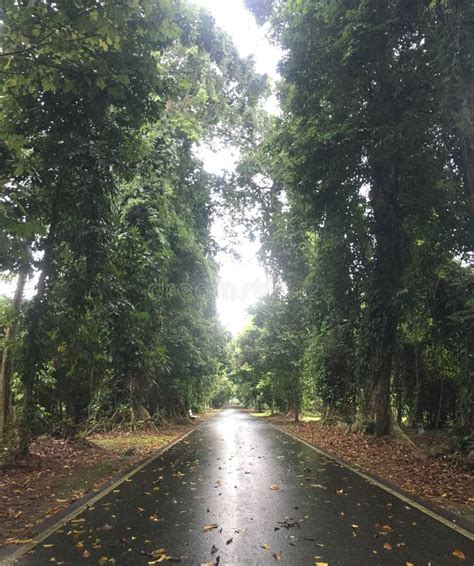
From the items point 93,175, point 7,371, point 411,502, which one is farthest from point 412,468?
point 7,371

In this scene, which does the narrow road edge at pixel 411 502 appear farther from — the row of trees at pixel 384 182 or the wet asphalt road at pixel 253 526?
the row of trees at pixel 384 182

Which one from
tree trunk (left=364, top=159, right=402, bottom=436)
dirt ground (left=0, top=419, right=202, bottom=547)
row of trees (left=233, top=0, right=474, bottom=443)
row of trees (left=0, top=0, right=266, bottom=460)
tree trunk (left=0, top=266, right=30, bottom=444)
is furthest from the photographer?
tree trunk (left=364, top=159, right=402, bottom=436)

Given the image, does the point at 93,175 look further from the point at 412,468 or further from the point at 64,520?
the point at 412,468

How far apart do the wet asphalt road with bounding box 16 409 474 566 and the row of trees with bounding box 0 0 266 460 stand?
3.12 m

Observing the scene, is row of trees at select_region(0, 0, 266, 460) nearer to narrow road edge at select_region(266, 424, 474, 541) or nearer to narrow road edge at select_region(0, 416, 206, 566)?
narrow road edge at select_region(0, 416, 206, 566)

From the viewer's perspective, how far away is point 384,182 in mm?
14891

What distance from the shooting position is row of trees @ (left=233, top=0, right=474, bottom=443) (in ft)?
32.3

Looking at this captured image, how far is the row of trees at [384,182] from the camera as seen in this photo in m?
9.84

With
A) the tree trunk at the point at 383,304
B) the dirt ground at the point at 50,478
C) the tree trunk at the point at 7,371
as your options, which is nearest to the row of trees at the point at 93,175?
the tree trunk at the point at 7,371

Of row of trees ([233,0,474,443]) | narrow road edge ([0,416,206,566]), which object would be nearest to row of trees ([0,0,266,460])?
narrow road edge ([0,416,206,566])

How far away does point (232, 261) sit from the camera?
30.4m

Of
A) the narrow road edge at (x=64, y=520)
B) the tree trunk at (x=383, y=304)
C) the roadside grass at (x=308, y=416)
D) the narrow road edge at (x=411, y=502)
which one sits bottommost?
the narrow road edge at (x=64, y=520)

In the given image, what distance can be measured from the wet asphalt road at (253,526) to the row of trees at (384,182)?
439 centimetres

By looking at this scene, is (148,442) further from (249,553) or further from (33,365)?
(249,553)
